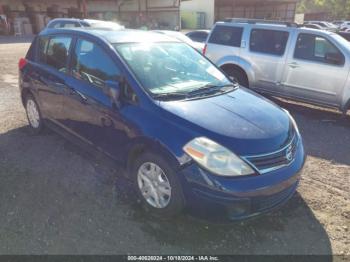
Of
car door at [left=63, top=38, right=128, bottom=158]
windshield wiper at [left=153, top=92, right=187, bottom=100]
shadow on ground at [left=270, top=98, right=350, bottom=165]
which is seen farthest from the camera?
shadow on ground at [left=270, top=98, right=350, bottom=165]

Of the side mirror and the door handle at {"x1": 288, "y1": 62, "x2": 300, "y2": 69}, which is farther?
the door handle at {"x1": 288, "y1": 62, "x2": 300, "y2": 69}

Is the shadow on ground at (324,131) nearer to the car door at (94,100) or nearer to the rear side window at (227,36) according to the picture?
the rear side window at (227,36)

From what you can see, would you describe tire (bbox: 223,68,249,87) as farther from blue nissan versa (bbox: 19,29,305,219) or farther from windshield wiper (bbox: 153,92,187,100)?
windshield wiper (bbox: 153,92,187,100)

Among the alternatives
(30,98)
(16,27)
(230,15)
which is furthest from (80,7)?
(30,98)

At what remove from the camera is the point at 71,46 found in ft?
12.8

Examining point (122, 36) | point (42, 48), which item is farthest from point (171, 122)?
point (42, 48)

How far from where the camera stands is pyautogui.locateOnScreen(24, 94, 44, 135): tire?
4812 millimetres

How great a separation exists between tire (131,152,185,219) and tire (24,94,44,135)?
2401 millimetres

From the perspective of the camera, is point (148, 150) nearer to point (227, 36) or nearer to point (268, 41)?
point (268, 41)

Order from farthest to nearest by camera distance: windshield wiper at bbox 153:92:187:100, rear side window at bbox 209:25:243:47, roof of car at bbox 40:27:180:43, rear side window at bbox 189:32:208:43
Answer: rear side window at bbox 189:32:208:43 < rear side window at bbox 209:25:243:47 < roof of car at bbox 40:27:180:43 < windshield wiper at bbox 153:92:187:100

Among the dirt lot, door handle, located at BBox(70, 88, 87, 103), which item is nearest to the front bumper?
the dirt lot

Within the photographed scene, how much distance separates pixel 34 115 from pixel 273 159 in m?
3.83

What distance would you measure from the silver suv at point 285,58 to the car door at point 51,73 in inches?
158

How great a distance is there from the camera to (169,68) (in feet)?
11.7
